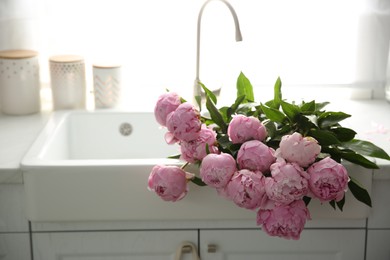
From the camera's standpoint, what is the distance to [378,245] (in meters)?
1.50

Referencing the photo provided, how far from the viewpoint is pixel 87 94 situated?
6.51 feet

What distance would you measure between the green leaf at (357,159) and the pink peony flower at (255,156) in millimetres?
172

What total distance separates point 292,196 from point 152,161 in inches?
13.8

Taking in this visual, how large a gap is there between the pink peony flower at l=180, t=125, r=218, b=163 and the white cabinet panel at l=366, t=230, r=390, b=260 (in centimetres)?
44

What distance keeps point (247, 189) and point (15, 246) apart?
581 millimetres

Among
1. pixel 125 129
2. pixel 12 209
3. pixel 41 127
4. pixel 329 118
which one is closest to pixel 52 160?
pixel 12 209

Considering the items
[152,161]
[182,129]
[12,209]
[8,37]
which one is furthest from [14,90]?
[182,129]

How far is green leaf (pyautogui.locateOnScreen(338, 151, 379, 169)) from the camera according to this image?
52.6 inches

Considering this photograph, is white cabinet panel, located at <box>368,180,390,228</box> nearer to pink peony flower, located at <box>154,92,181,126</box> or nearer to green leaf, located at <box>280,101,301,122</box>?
green leaf, located at <box>280,101,301,122</box>

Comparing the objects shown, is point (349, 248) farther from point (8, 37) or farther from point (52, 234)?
point (8, 37)

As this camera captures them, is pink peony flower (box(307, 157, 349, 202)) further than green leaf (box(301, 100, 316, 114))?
No

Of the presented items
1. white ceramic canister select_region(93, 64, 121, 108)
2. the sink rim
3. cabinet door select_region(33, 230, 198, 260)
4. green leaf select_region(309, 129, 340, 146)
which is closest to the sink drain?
white ceramic canister select_region(93, 64, 121, 108)

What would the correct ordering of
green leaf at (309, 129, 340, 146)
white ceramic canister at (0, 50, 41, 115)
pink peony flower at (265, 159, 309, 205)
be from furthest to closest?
white ceramic canister at (0, 50, 41, 115) < green leaf at (309, 129, 340, 146) < pink peony flower at (265, 159, 309, 205)

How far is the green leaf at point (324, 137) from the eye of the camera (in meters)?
1.30
